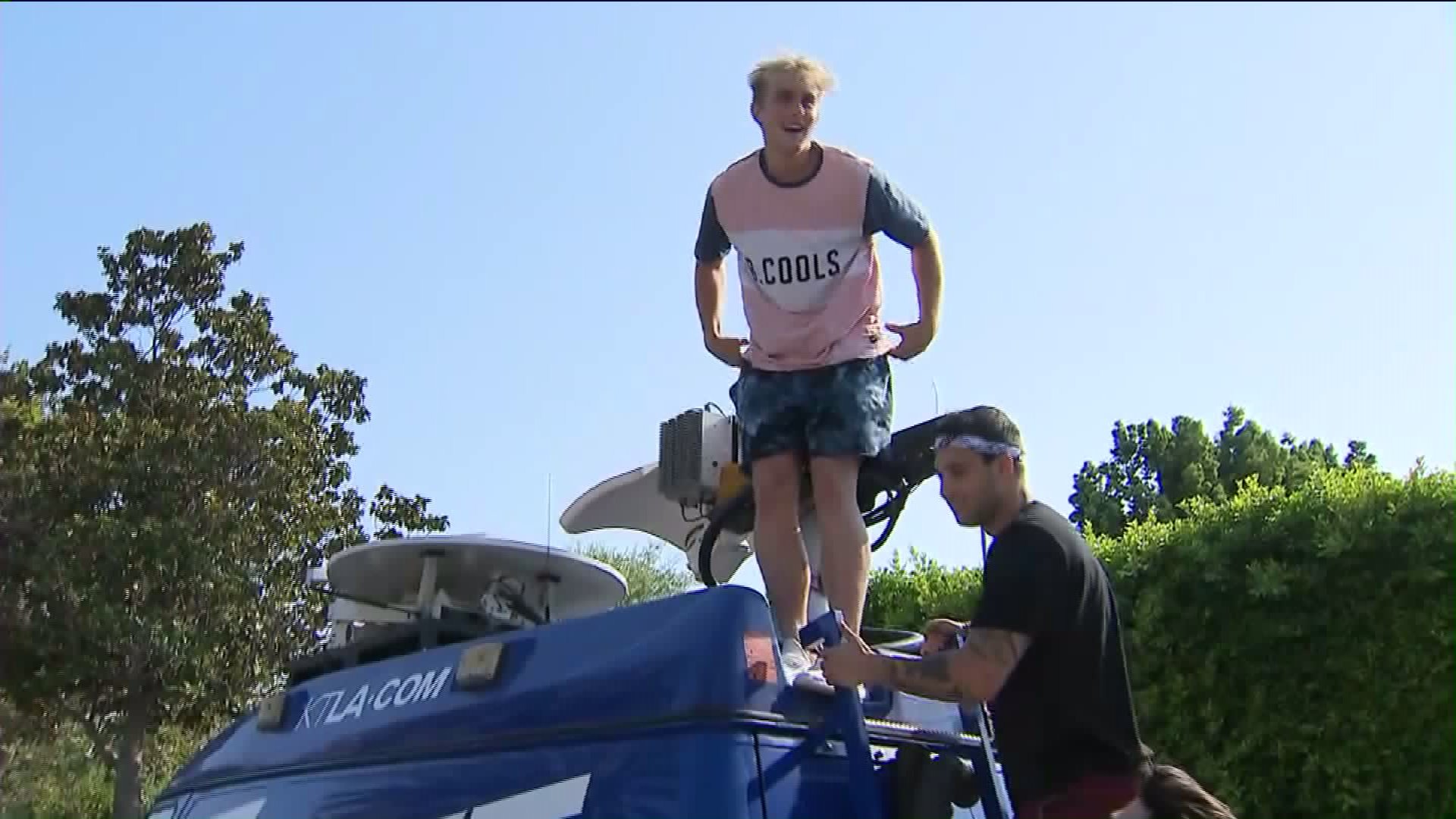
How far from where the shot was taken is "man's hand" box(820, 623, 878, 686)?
9.12 ft

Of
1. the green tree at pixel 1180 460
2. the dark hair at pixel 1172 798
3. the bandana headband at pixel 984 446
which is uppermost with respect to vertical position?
the green tree at pixel 1180 460

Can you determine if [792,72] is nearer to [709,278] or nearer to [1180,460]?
[709,278]

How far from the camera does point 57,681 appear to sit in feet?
51.8

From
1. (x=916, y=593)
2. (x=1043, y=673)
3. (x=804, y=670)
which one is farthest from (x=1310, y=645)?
(x=804, y=670)

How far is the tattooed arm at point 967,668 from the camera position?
9.02ft

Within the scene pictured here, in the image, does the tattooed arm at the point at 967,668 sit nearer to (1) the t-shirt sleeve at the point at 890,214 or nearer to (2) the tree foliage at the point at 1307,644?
(1) the t-shirt sleeve at the point at 890,214

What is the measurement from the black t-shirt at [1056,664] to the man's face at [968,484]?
0.16 meters

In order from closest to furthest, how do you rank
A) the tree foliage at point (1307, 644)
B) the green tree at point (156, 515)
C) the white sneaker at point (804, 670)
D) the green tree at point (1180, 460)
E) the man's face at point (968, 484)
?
the white sneaker at point (804, 670) < the man's face at point (968, 484) < the tree foliage at point (1307, 644) < the green tree at point (156, 515) < the green tree at point (1180, 460)

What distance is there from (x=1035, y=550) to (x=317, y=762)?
6.37 feet

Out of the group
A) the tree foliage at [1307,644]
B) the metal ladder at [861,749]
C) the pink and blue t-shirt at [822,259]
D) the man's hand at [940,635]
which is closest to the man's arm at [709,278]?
the pink and blue t-shirt at [822,259]

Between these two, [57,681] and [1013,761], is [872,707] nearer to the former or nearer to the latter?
[1013,761]

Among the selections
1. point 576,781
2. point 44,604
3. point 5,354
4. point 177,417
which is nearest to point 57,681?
point 44,604

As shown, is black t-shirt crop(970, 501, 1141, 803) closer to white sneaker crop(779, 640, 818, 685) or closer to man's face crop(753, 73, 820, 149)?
white sneaker crop(779, 640, 818, 685)

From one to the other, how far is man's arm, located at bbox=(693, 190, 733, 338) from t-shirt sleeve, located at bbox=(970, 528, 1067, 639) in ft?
5.13
